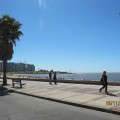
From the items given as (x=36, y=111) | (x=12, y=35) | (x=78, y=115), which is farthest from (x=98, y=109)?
(x=12, y=35)

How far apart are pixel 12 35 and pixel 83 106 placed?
20825mm

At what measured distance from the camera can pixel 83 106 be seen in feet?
43.0

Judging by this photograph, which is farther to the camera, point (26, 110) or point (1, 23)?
point (1, 23)

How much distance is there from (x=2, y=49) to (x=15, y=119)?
2515 cm

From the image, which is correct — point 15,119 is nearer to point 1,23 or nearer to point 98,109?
point 98,109

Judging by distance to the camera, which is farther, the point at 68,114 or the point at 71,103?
the point at 71,103

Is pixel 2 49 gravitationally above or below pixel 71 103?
above

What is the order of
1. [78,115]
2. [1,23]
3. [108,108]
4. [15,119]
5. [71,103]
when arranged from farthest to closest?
[1,23], [71,103], [108,108], [78,115], [15,119]

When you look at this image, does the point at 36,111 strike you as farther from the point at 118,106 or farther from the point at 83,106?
the point at 118,106

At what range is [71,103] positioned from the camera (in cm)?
1409

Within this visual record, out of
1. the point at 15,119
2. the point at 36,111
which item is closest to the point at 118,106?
the point at 36,111

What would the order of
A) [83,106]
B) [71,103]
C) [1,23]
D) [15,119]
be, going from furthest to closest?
[1,23]
[71,103]
[83,106]
[15,119]

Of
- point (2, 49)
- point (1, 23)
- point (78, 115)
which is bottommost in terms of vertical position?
point (78, 115)

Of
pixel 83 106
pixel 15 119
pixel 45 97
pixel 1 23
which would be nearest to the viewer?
pixel 15 119
